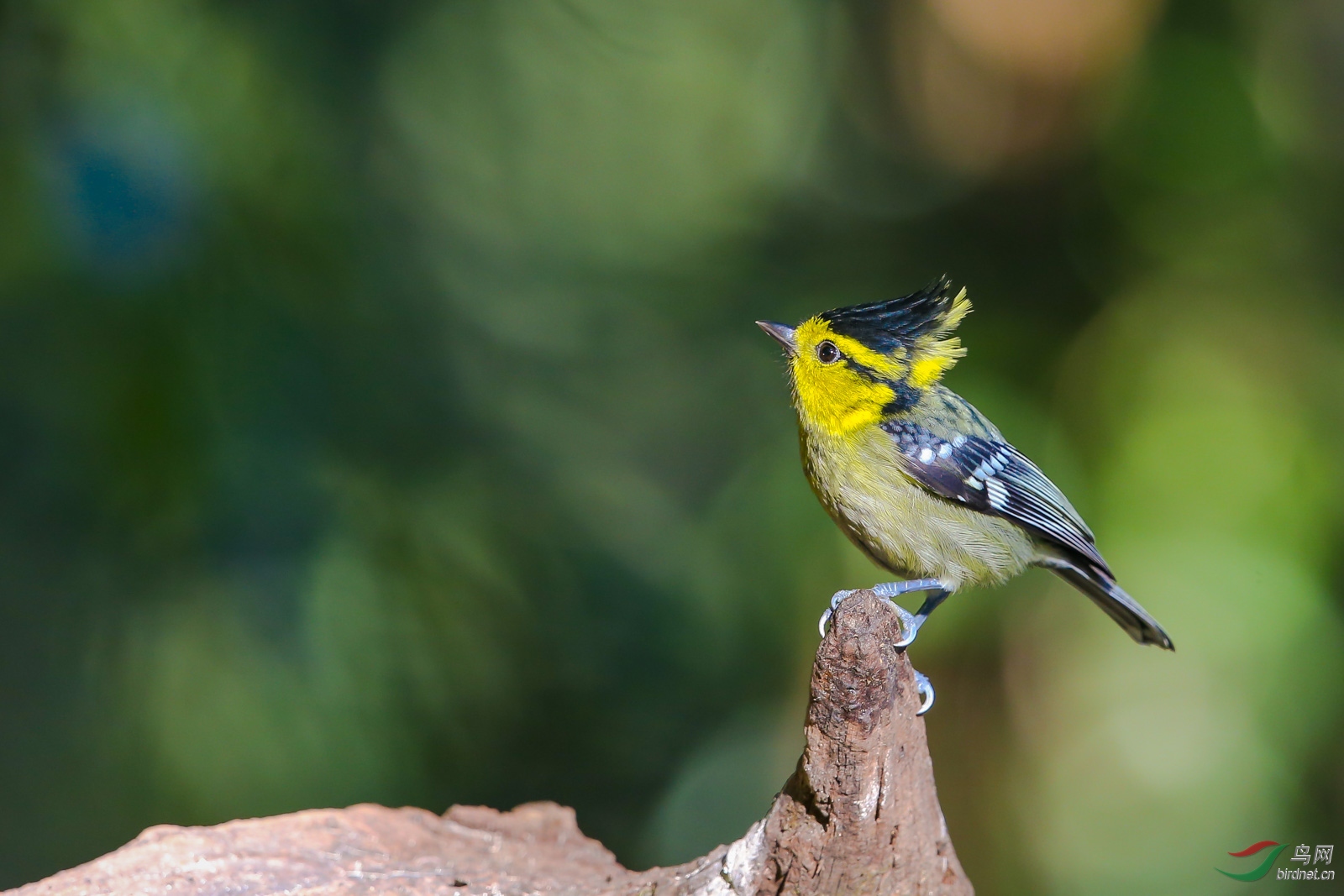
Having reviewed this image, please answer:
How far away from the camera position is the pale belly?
2.86 m

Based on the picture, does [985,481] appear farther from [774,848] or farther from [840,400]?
[774,848]

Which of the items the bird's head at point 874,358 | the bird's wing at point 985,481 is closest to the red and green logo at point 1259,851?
the bird's wing at point 985,481

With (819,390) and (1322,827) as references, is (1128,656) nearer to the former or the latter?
(1322,827)

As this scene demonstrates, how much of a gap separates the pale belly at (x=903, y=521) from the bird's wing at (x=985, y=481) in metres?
0.04

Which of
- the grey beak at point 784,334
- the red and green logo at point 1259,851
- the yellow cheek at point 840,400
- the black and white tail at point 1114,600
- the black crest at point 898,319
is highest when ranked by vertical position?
the grey beak at point 784,334

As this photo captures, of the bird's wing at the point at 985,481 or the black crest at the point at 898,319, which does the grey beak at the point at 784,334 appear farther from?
the bird's wing at the point at 985,481

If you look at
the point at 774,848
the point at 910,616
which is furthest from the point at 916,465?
the point at 774,848

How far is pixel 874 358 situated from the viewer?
9.83 feet

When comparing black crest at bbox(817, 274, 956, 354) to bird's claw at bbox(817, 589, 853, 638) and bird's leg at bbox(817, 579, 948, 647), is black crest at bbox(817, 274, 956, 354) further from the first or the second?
bird's claw at bbox(817, 589, 853, 638)

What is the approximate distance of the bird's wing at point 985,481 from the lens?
9.46 feet

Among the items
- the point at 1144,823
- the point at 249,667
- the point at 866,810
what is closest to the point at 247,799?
the point at 249,667

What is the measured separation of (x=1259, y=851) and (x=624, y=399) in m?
3.05

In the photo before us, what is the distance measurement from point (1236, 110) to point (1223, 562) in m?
1.86

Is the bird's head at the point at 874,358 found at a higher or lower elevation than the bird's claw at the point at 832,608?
higher
